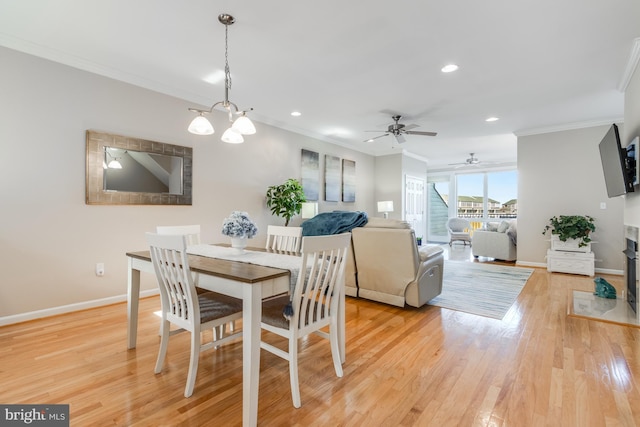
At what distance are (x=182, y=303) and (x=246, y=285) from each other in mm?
535

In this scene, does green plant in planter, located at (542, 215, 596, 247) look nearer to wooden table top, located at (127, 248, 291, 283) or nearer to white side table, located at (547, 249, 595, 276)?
white side table, located at (547, 249, 595, 276)

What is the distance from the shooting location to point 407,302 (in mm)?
3295

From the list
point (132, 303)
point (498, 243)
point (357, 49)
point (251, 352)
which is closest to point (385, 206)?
point (498, 243)

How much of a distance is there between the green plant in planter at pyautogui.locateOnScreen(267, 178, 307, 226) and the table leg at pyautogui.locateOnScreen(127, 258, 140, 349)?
282 cm

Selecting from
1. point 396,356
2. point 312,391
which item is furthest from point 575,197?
point 312,391

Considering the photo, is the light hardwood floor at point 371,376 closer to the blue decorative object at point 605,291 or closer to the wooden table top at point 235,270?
the wooden table top at point 235,270

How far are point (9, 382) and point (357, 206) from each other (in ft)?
20.9

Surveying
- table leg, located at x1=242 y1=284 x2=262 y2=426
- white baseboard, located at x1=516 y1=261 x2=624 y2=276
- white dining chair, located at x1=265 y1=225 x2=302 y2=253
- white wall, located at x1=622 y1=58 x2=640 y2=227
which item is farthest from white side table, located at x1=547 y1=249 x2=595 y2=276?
table leg, located at x1=242 y1=284 x2=262 y2=426

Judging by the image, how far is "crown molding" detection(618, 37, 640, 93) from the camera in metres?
2.84

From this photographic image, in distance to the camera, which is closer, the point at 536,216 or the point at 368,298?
the point at 368,298

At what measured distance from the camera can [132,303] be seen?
7.68 feet

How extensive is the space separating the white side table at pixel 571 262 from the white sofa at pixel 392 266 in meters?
2.90

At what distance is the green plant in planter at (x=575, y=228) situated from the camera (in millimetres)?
4891

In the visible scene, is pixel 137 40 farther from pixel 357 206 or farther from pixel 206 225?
pixel 357 206
